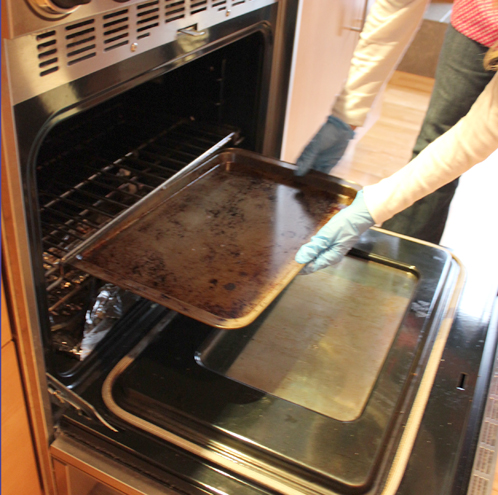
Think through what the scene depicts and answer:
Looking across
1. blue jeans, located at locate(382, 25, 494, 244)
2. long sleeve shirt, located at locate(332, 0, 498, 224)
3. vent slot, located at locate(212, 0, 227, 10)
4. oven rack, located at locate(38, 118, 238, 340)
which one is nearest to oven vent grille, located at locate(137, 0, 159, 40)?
vent slot, located at locate(212, 0, 227, 10)

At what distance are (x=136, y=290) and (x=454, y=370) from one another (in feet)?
1.67

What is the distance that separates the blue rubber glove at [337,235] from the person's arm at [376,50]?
308 millimetres

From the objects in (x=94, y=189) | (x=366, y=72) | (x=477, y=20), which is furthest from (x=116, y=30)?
(x=477, y=20)

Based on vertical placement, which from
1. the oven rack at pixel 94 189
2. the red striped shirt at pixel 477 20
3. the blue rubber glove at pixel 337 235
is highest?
the red striped shirt at pixel 477 20

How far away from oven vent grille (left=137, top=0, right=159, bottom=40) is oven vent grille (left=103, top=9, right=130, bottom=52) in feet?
0.08

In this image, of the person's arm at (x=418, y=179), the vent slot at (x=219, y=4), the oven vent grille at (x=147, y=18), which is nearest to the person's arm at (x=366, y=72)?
the person's arm at (x=418, y=179)

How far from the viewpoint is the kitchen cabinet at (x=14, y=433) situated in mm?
623

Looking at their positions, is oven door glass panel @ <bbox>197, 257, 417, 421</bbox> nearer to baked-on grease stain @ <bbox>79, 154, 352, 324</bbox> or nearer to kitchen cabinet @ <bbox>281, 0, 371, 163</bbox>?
baked-on grease stain @ <bbox>79, 154, 352, 324</bbox>

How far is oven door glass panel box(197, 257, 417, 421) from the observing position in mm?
803

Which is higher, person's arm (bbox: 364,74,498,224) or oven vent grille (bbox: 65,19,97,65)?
oven vent grille (bbox: 65,19,97,65)

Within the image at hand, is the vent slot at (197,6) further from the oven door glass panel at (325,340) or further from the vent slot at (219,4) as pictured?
the oven door glass panel at (325,340)

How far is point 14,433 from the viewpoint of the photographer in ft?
2.23

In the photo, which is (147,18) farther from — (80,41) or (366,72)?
(366,72)

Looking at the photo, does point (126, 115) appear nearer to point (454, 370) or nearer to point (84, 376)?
point (84, 376)
